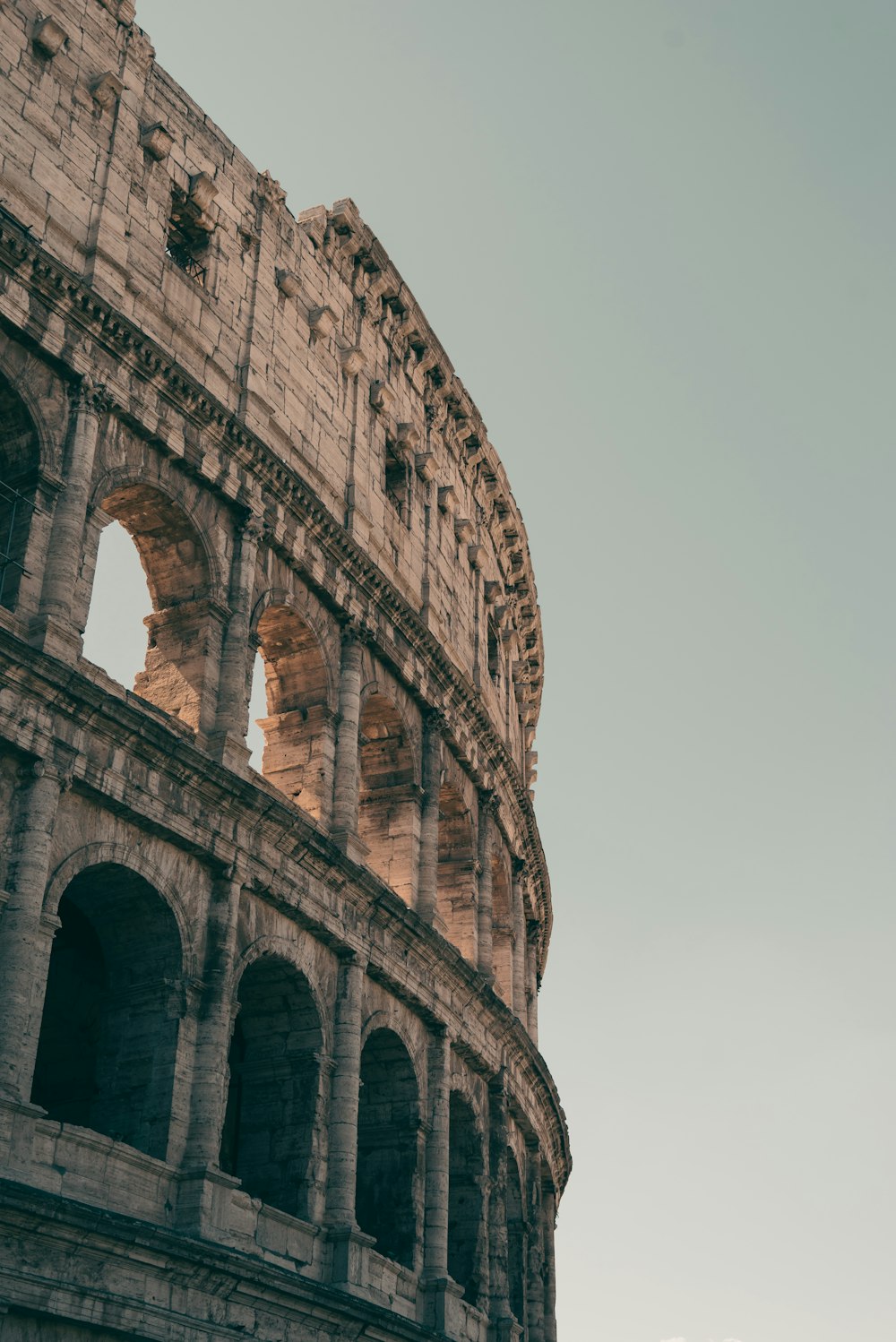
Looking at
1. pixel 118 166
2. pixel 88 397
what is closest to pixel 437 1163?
pixel 88 397

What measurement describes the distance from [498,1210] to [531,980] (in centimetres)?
773

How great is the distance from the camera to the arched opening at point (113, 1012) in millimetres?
17016

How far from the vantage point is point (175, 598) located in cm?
2048

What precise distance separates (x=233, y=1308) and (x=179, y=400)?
10.6 metres

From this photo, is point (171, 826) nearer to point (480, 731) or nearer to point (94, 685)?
point (94, 685)

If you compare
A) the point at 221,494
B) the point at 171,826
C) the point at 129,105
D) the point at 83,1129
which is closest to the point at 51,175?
the point at 129,105

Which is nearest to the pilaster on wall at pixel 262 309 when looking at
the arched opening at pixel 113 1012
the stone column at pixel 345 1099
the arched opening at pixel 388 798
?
the arched opening at pixel 388 798

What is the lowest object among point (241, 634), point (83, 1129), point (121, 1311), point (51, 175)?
point (121, 1311)

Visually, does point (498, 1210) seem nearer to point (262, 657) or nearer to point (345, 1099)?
point (345, 1099)

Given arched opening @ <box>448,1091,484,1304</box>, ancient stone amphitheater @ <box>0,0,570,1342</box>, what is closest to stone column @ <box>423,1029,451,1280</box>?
ancient stone amphitheater @ <box>0,0,570,1342</box>

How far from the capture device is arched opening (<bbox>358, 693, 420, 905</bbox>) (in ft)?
78.2

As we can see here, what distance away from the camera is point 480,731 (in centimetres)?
2759

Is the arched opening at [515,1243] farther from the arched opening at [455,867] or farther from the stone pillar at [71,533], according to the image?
the stone pillar at [71,533]

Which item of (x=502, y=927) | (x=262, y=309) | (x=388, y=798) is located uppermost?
(x=262, y=309)
